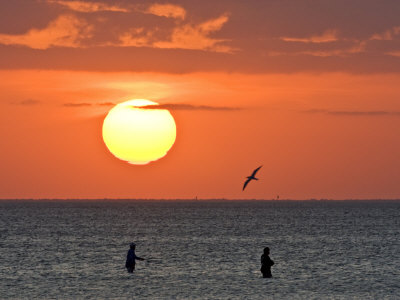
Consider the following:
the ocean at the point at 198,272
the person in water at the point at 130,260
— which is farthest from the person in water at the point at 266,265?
the person in water at the point at 130,260

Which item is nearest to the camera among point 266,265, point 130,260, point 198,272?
point 266,265

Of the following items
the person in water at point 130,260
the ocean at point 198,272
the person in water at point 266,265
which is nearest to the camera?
the ocean at point 198,272

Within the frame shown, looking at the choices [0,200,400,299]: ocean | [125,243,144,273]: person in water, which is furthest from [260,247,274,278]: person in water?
[125,243,144,273]: person in water

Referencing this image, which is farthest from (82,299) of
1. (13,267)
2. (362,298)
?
(13,267)

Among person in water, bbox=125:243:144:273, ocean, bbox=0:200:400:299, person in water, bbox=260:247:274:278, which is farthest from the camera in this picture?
person in water, bbox=125:243:144:273

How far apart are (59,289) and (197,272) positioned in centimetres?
1343

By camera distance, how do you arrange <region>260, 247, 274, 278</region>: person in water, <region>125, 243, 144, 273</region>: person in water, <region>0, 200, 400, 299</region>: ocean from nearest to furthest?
<region>0, 200, 400, 299</region>: ocean, <region>260, 247, 274, 278</region>: person in water, <region>125, 243, 144, 273</region>: person in water

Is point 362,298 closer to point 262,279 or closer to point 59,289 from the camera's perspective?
point 262,279

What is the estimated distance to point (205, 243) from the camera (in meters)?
95.0

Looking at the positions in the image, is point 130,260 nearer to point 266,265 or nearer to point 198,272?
point 198,272

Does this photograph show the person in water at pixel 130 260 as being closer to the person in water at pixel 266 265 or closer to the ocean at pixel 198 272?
the ocean at pixel 198 272

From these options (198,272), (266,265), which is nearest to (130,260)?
(198,272)

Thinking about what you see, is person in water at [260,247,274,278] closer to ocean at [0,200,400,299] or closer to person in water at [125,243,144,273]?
ocean at [0,200,400,299]

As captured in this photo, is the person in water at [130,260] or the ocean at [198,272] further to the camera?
the person in water at [130,260]
